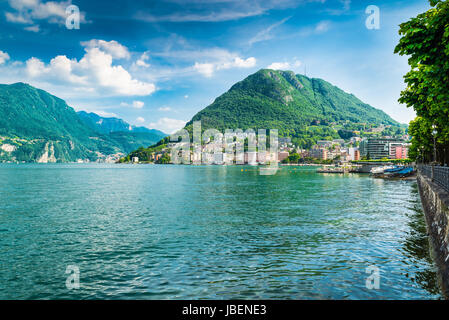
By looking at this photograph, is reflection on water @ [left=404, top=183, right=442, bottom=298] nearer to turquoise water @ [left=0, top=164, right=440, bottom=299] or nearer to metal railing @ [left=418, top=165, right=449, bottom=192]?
turquoise water @ [left=0, top=164, right=440, bottom=299]

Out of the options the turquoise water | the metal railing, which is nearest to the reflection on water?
the turquoise water

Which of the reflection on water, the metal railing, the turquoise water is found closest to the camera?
the turquoise water

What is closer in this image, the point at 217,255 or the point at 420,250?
the point at 217,255

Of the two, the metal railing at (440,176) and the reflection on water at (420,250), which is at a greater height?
the metal railing at (440,176)

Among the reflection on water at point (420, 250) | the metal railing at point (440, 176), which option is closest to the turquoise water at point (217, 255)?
the reflection on water at point (420, 250)

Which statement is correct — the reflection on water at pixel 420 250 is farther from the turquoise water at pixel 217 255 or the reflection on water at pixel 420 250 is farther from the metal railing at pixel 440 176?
the metal railing at pixel 440 176

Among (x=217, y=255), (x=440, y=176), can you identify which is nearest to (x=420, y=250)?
(x=217, y=255)

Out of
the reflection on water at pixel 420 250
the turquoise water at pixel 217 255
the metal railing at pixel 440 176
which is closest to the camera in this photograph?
the turquoise water at pixel 217 255

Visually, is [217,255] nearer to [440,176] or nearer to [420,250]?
[420,250]

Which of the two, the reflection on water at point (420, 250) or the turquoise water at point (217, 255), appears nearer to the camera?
the turquoise water at point (217, 255)

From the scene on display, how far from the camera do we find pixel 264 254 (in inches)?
711
